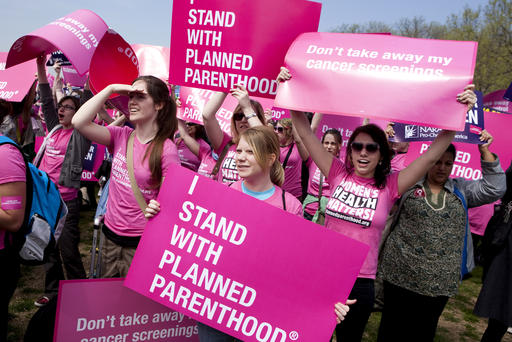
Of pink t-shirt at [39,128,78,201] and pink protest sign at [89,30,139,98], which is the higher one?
pink protest sign at [89,30,139,98]

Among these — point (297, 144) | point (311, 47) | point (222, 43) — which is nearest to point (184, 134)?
point (297, 144)

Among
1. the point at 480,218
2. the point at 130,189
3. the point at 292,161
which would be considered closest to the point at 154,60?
the point at 292,161

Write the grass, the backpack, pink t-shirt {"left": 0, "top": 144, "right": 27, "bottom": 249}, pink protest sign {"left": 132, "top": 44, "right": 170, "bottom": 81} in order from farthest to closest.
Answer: pink protest sign {"left": 132, "top": 44, "right": 170, "bottom": 81}, the grass, the backpack, pink t-shirt {"left": 0, "top": 144, "right": 27, "bottom": 249}

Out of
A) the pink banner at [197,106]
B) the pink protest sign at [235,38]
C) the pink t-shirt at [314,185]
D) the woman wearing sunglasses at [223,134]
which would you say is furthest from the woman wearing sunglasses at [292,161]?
the pink protest sign at [235,38]

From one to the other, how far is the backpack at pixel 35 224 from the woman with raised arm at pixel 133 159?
17.6 inches

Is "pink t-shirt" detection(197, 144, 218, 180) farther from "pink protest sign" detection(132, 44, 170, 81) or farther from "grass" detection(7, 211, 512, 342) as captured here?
"grass" detection(7, 211, 512, 342)

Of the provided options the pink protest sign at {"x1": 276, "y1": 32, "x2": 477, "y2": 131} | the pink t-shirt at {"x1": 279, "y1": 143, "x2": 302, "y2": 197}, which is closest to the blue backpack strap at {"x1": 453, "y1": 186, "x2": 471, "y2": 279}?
the pink protest sign at {"x1": 276, "y1": 32, "x2": 477, "y2": 131}

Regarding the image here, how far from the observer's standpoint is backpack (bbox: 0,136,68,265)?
236 cm

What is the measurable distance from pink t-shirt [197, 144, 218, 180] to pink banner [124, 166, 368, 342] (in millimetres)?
2369

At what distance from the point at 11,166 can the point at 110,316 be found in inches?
42.3

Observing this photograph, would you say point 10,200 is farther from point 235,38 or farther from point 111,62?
point 235,38

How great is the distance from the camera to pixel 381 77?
2.39 m

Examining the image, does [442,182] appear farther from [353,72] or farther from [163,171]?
[163,171]

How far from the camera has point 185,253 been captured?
2.19 meters
